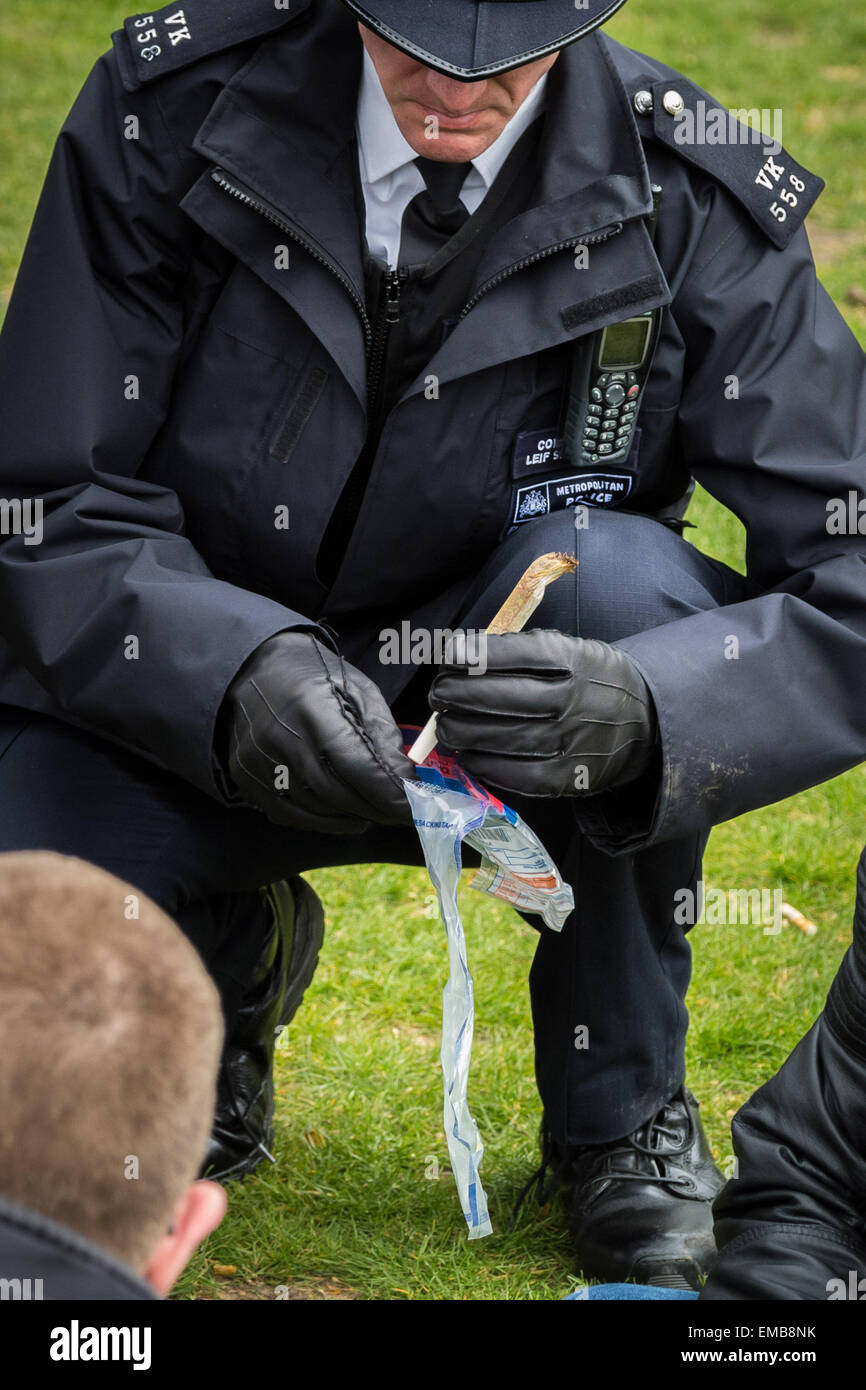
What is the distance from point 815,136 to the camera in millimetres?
6637

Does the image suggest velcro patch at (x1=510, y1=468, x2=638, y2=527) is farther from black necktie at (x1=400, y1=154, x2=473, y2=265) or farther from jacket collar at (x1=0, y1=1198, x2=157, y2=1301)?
jacket collar at (x1=0, y1=1198, x2=157, y2=1301)

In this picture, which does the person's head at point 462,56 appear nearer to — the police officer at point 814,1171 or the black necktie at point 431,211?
the black necktie at point 431,211

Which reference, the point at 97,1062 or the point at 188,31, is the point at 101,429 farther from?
the point at 97,1062

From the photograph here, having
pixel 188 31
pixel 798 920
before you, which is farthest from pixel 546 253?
pixel 798 920

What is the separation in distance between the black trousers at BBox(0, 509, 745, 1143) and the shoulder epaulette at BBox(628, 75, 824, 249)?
16.5 inches

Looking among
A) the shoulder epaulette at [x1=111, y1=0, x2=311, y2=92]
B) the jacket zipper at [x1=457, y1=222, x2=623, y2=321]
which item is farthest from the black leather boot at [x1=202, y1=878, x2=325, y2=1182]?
the shoulder epaulette at [x1=111, y1=0, x2=311, y2=92]

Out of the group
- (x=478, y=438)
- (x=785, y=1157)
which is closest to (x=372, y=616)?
(x=478, y=438)

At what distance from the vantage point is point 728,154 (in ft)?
7.43

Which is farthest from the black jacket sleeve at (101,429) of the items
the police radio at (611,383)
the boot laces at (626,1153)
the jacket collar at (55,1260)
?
the jacket collar at (55,1260)

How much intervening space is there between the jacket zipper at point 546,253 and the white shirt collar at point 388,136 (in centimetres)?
15

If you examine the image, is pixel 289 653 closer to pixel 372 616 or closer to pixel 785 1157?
pixel 372 616

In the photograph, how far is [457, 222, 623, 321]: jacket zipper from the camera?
215cm

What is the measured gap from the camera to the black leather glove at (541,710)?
6.33ft

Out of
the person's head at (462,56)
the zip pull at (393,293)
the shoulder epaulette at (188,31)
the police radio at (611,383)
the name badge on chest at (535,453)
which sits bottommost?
the name badge on chest at (535,453)
